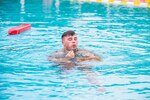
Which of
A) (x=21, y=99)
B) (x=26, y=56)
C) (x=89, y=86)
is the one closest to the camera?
(x=21, y=99)

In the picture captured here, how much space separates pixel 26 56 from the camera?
26.7 ft

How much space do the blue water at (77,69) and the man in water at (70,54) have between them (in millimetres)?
176

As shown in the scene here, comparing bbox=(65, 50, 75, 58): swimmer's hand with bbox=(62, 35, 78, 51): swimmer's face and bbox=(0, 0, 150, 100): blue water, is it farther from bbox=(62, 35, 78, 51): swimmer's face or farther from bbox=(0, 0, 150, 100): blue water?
bbox=(0, 0, 150, 100): blue water

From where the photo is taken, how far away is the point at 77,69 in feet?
22.9

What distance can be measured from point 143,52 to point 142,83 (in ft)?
7.91

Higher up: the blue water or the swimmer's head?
the swimmer's head

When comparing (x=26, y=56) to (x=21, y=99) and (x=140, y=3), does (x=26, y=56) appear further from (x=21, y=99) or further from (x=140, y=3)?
(x=140, y=3)

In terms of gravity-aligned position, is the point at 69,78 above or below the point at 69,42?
below

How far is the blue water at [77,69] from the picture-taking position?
5777mm

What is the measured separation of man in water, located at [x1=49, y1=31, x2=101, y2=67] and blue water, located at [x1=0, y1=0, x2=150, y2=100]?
176mm

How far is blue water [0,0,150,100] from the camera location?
19.0 ft

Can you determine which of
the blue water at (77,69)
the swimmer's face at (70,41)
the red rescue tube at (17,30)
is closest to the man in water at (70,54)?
the swimmer's face at (70,41)

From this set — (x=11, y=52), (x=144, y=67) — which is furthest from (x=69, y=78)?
(x=11, y=52)

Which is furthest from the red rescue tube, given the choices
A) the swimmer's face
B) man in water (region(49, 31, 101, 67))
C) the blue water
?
the swimmer's face
